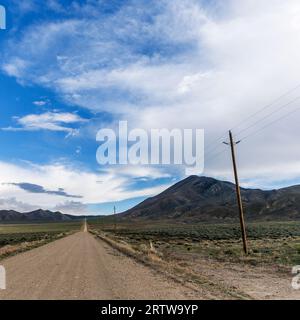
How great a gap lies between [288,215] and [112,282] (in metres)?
174

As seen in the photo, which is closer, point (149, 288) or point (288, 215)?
point (149, 288)

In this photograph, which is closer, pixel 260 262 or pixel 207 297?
pixel 207 297

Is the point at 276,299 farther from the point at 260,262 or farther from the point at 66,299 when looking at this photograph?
the point at 260,262

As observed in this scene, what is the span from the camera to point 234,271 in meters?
20.7

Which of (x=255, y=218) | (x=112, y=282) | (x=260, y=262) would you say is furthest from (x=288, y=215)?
(x=112, y=282)

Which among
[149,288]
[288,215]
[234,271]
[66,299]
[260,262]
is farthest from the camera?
[288,215]

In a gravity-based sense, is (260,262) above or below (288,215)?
below
